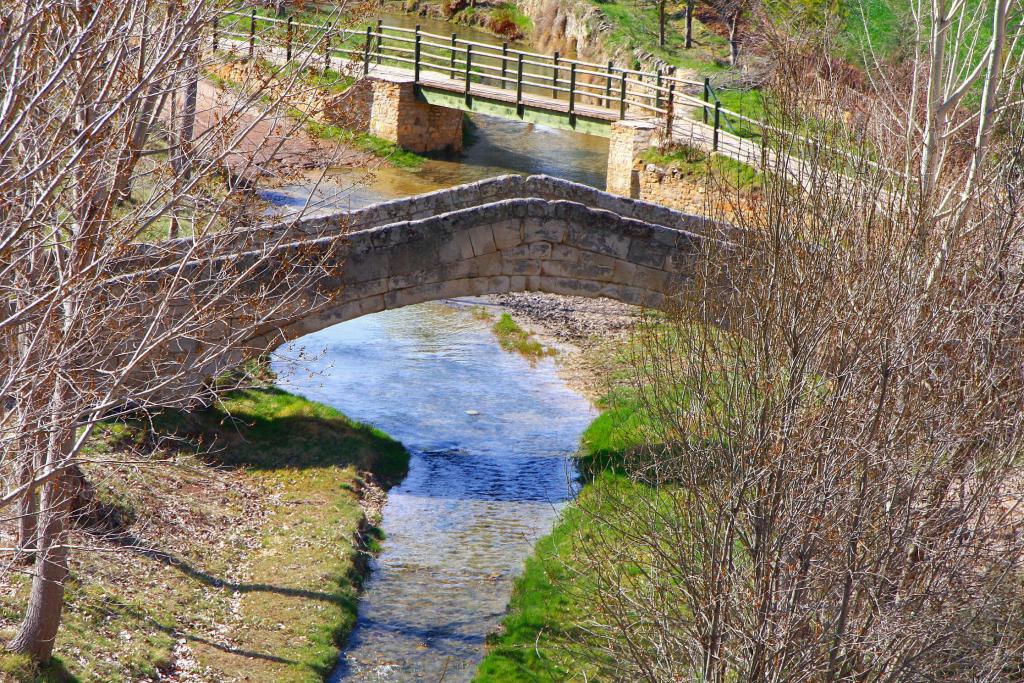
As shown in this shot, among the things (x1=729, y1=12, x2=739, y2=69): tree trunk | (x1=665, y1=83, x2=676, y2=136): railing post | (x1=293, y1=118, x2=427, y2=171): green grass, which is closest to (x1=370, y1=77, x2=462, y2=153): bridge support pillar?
(x1=293, y1=118, x2=427, y2=171): green grass

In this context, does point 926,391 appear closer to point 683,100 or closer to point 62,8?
point 62,8

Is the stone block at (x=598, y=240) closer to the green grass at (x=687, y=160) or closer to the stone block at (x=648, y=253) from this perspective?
the stone block at (x=648, y=253)

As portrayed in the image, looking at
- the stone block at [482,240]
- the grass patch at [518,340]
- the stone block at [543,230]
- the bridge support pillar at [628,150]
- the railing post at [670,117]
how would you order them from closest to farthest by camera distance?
the stone block at [482,240] < the stone block at [543,230] < the grass patch at [518,340] < the railing post at [670,117] < the bridge support pillar at [628,150]

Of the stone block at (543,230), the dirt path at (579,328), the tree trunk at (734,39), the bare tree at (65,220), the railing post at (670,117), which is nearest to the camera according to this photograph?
the bare tree at (65,220)

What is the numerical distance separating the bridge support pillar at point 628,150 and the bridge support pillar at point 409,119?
6243 millimetres

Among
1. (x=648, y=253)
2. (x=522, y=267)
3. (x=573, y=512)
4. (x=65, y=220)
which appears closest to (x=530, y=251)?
(x=522, y=267)

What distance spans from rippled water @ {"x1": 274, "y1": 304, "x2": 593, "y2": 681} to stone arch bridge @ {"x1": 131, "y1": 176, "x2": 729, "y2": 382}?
1.44 m

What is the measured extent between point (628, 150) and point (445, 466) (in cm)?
1270

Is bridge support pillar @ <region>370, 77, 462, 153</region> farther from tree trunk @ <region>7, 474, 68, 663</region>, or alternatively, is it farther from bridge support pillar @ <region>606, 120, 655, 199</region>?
tree trunk @ <region>7, 474, 68, 663</region>

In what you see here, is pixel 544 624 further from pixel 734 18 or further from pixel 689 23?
pixel 689 23

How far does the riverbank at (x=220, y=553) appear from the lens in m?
8.93

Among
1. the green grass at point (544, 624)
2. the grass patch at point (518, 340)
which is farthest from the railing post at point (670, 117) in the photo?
the green grass at point (544, 624)

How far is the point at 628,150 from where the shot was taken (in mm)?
24562

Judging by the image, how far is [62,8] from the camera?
6621mm
